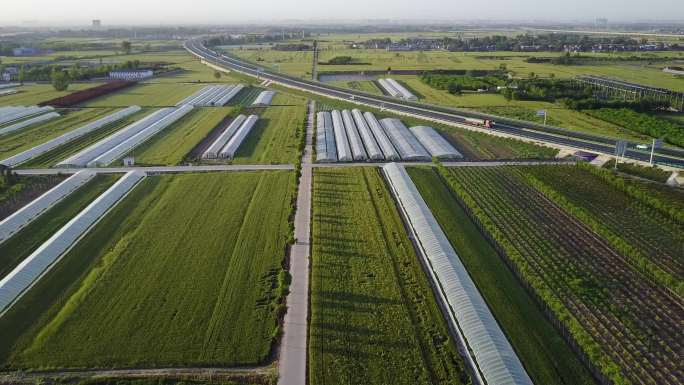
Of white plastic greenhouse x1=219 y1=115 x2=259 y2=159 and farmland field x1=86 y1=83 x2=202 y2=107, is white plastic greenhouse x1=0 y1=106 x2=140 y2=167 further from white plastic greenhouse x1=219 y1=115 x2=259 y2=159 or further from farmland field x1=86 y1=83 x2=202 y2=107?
white plastic greenhouse x1=219 y1=115 x2=259 y2=159

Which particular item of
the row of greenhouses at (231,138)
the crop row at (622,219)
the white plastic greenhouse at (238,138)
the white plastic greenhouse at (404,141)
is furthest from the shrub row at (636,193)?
the row of greenhouses at (231,138)

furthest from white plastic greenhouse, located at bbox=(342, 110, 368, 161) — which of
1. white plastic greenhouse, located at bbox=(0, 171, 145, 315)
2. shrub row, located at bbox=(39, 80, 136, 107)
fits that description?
shrub row, located at bbox=(39, 80, 136, 107)

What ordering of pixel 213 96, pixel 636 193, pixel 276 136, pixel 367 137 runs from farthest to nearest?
pixel 213 96, pixel 276 136, pixel 367 137, pixel 636 193

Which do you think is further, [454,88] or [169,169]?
[454,88]

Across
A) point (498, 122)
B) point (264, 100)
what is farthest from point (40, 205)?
point (498, 122)

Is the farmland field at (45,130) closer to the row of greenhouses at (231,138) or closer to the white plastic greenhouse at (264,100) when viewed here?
the row of greenhouses at (231,138)

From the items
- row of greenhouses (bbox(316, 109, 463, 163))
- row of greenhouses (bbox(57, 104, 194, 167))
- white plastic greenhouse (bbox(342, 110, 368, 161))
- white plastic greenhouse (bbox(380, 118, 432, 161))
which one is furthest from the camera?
white plastic greenhouse (bbox(380, 118, 432, 161))

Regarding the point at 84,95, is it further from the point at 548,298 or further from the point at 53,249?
the point at 548,298
